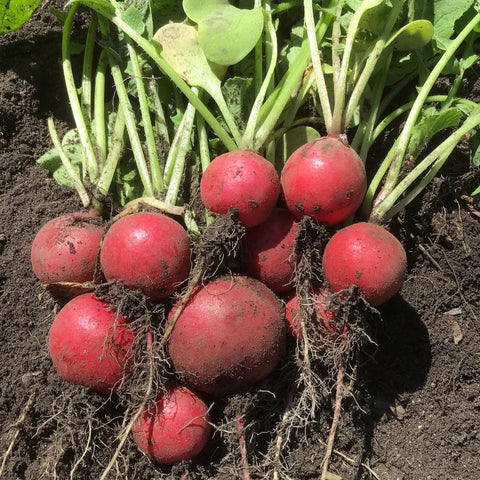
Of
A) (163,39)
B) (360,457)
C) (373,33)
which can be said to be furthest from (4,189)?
(360,457)

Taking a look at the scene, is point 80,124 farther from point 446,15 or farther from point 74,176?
point 446,15

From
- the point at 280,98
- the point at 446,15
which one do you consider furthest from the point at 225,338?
the point at 446,15

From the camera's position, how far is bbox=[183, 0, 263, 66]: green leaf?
1832 millimetres

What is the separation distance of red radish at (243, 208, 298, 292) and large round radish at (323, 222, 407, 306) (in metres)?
0.15

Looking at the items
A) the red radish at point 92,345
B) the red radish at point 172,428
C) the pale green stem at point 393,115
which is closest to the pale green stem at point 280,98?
the pale green stem at point 393,115

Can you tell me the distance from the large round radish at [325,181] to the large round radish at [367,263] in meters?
0.10

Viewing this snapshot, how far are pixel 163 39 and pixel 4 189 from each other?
965mm

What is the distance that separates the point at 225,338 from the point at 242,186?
50 centimetres

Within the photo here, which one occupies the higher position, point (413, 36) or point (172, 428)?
point (413, 36)

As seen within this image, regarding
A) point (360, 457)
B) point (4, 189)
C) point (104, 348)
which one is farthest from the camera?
point (4, 189)

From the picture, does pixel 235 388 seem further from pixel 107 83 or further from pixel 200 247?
pixel 107 83

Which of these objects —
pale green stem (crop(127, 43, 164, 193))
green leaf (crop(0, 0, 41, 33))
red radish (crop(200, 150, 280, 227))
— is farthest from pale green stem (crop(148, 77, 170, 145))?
green leaf (crop(0, 0, 41, 33))

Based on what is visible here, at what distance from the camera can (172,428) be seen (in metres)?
1.65

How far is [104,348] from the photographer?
5.41 ft
